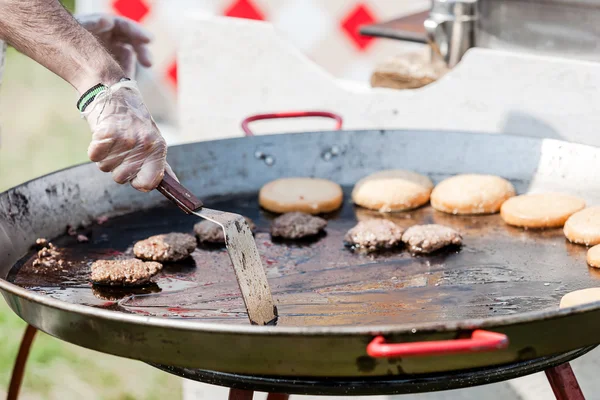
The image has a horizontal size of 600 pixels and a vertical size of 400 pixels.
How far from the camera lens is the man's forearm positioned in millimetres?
1832

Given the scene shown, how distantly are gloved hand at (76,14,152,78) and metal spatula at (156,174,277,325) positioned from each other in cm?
110

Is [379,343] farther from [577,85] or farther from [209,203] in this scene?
[577,85]

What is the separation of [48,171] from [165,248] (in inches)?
165

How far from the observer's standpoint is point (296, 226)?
2.48 metres

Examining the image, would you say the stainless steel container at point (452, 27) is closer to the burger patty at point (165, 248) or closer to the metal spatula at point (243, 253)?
the burger patty at point (165, 248)

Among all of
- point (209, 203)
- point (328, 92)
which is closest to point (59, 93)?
point (328, 92)

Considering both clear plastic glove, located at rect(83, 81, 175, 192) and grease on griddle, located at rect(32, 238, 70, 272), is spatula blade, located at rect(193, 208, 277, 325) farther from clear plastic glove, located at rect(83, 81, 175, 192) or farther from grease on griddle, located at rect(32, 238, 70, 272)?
grease on griddle, located at rect(32, 238, 70, 272)

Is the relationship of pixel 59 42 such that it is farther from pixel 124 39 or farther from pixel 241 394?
pixel 124 39

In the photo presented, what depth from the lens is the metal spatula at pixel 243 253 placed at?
1843 mm

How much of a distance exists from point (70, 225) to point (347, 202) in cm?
94

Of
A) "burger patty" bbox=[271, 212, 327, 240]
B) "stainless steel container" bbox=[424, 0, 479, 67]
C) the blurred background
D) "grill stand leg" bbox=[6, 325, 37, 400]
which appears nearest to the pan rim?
"burger patty" bbox=[271, 212, 327, 240]

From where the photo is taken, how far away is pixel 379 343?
4.60ft

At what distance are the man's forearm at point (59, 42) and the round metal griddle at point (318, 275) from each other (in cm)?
51

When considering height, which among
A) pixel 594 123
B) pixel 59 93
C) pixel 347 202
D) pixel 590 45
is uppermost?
pixel 590 45
